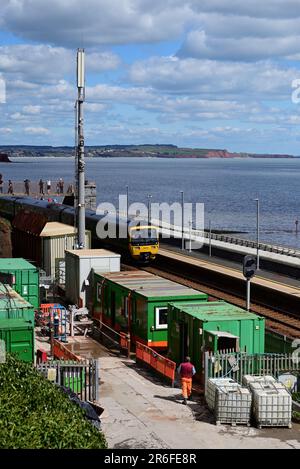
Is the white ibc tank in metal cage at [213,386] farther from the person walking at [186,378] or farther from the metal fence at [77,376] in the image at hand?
the metal fence at [77,376]

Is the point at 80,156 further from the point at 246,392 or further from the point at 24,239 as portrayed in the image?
the point at 246,392

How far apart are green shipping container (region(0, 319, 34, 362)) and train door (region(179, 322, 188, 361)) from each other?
4.63 m

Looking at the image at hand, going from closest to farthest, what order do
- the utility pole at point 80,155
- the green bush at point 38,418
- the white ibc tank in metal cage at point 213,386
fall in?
the green bush at point 38,418
the white ibc tank in metal cage at point 213,386
the utility pole at point 80,155

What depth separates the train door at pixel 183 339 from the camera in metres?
22.7

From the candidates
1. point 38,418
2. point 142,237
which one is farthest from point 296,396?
point 142,237

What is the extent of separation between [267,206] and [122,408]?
125837 mm

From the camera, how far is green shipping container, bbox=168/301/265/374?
21219 millimetres

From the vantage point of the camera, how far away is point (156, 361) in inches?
894

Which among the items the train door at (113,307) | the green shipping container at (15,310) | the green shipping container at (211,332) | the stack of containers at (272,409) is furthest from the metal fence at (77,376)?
the train door at (113,307)

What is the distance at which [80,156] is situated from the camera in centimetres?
3681

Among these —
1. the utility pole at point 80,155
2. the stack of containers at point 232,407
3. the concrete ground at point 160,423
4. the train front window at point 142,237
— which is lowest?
the concrete ground at point 160,423

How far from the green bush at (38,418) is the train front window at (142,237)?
29.2 metres

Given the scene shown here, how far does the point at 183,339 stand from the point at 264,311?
428 inches
